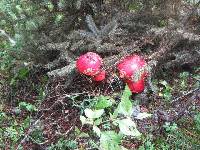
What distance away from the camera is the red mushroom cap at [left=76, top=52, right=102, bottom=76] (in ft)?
12.3

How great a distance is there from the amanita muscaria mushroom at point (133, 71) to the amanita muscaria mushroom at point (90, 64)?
18 centimetres

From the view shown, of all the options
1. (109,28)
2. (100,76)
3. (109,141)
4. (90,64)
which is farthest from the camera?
(109,28)

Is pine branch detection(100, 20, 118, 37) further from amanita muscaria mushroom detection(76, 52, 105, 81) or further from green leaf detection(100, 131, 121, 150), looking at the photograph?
green leaf detection(100, 131, 121, 150)

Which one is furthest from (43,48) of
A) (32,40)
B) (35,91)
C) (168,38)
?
(168,38)

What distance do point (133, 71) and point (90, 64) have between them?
37 cm

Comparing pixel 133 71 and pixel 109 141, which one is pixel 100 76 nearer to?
pixel 133 71

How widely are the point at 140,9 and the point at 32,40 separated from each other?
3.48ft

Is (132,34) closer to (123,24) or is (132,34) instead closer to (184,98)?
(123,24)

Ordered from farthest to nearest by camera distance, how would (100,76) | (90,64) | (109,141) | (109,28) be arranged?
1. (109,28)
2. (100,76)
3. (90,64)
4. (109,141)

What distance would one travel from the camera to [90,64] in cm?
375

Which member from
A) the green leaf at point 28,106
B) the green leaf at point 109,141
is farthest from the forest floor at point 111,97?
the green leaf at point 109,141

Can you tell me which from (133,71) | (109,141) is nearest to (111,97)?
(133,71)

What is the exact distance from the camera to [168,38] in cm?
404

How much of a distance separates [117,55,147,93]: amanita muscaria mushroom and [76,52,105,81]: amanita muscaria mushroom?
0.59ft
